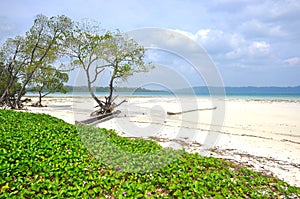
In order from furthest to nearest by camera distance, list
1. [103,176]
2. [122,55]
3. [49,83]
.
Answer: [49,83] → [122,55] → [103,176]

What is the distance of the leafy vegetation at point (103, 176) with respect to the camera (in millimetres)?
4918

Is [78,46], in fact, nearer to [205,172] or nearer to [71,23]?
[71,23]

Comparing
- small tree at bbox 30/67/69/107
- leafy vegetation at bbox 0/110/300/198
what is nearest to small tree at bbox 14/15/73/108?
small tree at bbox 30/67/69/107

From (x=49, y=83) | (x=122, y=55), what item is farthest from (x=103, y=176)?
(x=49, y=83)

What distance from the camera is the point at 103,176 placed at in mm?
5664

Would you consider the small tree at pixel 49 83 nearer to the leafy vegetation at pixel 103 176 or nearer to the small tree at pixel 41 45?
the small tree at pixel 41 45

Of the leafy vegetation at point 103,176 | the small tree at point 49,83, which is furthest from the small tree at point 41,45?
the leafy vegetation at point 103,176

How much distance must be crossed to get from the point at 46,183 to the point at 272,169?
6364 millimetres

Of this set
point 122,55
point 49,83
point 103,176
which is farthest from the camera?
point 49,83

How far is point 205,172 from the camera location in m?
6.04

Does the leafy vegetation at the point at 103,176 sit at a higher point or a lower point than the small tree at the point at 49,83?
lower

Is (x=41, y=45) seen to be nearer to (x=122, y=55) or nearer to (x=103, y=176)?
(x=122, y=55)

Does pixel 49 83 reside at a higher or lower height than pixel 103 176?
higher

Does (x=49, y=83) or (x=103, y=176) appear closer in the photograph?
(x=103, y=176)
